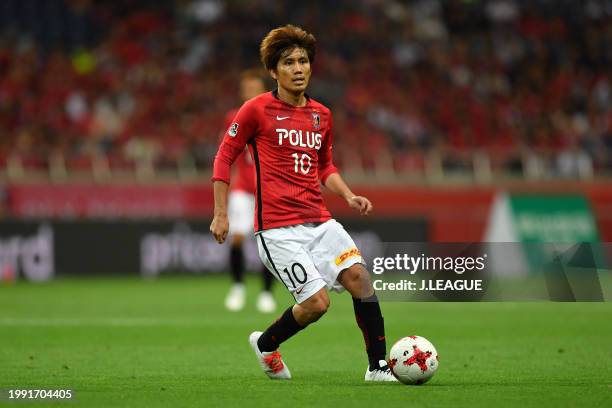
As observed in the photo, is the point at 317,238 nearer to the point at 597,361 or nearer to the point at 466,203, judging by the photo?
the point at 597,361

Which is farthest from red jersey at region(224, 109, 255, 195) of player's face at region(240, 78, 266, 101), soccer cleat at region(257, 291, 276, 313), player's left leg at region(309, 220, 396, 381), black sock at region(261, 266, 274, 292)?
player's left leg at region(309, 220, 396, 381)

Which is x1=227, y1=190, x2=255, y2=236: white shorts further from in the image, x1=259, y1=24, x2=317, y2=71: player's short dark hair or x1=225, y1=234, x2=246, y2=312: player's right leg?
x1=259, y1=24, x2=317, y2=71: player's short dark hair

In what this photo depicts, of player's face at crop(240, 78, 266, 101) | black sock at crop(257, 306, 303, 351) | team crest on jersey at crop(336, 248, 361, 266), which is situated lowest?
black sock at crop(257, 306, 303, 351)

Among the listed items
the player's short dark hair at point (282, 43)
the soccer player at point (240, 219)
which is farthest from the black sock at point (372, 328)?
the soccer player at point (240, 219)

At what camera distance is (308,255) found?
7.27 metres

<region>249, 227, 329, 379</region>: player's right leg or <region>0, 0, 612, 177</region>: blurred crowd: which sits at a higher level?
<region>0, 0, 612, 177</region>: blurred crowd

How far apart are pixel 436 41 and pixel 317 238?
74.3 ft

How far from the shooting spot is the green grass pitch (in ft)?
21.8

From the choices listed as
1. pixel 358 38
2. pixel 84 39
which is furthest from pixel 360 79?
pixel 84 39

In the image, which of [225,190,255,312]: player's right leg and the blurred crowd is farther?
the blurred crowd

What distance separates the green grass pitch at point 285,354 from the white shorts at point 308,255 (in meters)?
0.63

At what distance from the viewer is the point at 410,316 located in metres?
13.6

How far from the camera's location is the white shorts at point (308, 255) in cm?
718

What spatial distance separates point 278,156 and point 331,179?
0.54 metres
